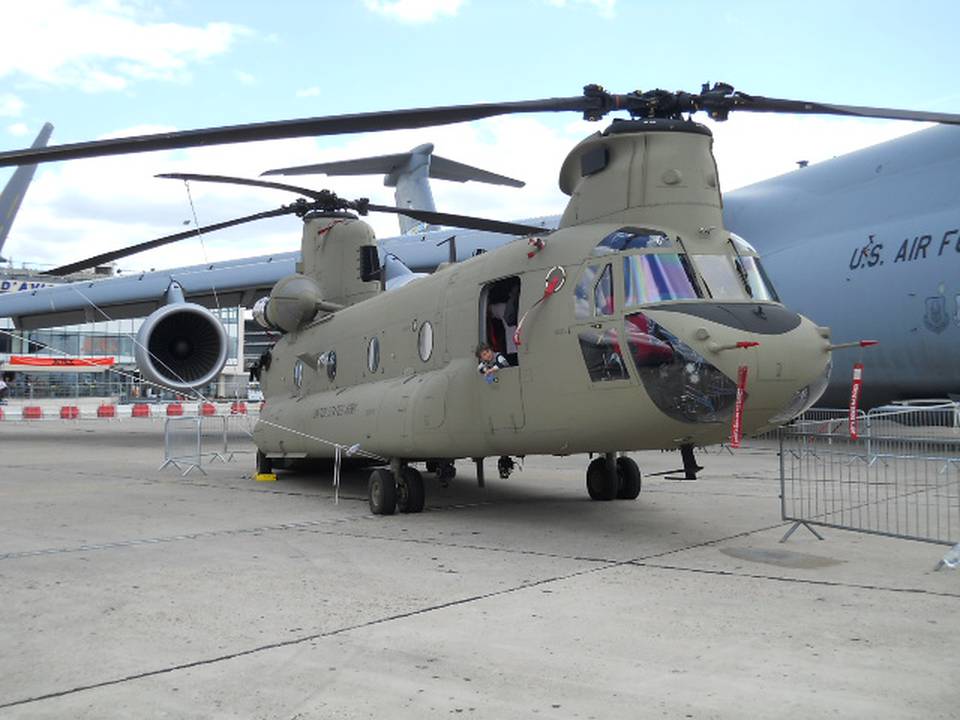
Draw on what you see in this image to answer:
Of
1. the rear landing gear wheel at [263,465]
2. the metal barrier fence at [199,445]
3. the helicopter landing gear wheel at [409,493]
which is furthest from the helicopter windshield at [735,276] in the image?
the metal barrier fence at [199,445]

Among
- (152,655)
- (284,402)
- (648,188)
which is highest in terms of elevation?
(648,188)

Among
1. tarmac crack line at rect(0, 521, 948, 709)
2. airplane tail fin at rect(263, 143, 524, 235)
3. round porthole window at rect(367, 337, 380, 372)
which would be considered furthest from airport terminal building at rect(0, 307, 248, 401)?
tarmac crack line at rect(0, 521, 948, 709)

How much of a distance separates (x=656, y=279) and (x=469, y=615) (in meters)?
3.21

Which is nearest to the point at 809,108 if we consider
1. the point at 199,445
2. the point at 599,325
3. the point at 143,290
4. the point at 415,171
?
the point at 599,325

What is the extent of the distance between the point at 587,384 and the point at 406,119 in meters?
2.48

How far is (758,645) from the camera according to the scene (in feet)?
14.3

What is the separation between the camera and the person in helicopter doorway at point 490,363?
8.05 metres

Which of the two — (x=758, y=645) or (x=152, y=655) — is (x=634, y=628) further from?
(x=152, y=655)

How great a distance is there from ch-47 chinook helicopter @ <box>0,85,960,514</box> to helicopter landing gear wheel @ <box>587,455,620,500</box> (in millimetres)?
15

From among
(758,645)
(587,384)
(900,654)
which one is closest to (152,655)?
(758,645)

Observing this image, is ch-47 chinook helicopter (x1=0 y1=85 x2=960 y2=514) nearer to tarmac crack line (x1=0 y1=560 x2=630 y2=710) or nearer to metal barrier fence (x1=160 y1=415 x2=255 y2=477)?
tarmac crack line (x1=0 y1=560 x2=630 y2=710)

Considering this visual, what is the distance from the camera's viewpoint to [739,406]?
21.4ft

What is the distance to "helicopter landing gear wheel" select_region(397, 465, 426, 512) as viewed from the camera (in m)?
9.05

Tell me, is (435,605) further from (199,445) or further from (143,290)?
(143,290)
